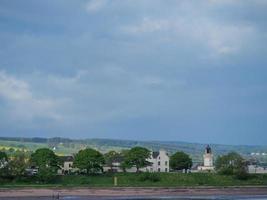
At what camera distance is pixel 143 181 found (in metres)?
104

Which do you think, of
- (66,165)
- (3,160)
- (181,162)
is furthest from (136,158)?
(3,160)

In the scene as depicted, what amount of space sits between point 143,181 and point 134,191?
12.5 metres

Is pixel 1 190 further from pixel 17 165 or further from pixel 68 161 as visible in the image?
pixel 68 161

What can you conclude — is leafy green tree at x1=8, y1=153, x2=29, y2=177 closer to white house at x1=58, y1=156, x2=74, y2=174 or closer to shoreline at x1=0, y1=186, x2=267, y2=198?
shoreline at x1=0, y1=186, x2=267, y2=198

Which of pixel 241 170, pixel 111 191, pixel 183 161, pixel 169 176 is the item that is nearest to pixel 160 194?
pixel 111 191

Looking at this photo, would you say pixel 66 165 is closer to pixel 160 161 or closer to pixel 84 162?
Answer: pixel 84 162

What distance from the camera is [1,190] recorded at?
83.6 metres

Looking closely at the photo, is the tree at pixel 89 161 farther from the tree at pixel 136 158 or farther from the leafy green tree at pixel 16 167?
the leafy green tree at pixel 16 167

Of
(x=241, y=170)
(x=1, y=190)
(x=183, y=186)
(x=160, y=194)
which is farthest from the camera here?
(x=241, y=170)

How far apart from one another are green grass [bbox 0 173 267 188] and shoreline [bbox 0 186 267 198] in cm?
376

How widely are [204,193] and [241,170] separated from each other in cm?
2566

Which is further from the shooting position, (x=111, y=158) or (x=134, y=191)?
(x=111, y=158)

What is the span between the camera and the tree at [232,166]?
378 ft

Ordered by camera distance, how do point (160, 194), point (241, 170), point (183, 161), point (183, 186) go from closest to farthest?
point (160, 194), point (183, 186), point (241, 170), point (183, 161)
